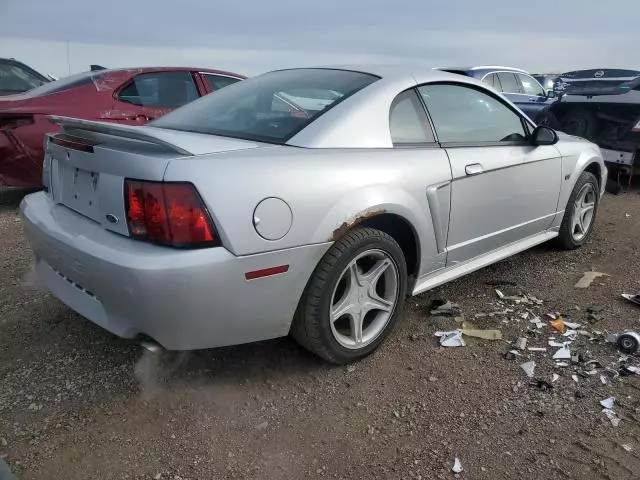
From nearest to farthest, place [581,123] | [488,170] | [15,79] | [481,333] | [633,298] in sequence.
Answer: [481,333], [488,170], [633,298], [581,123], [15,79]

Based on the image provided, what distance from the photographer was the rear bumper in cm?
215

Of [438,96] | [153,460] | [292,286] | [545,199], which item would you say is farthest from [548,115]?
[153,460]

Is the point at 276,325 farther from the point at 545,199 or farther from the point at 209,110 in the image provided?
the point at 545,199

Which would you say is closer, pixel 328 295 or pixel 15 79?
pixel 328 295

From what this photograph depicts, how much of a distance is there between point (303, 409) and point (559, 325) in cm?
166

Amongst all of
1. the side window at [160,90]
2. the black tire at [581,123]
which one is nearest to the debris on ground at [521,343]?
the side window at [160,90]

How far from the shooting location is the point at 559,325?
3.26m

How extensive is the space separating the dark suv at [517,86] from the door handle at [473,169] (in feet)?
21.8

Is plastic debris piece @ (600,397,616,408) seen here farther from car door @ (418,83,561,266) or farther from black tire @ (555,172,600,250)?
black tire @ (555,172,600,250)

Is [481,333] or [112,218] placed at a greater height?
[112,218]

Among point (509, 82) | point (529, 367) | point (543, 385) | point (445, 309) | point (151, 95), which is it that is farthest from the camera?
point (509, 82)

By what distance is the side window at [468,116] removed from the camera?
3213 millimetres

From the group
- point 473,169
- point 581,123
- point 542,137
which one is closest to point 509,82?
point 581,123

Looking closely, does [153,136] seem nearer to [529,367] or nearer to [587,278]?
[529,367]
